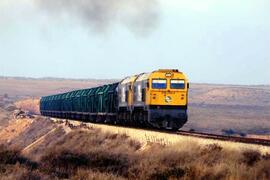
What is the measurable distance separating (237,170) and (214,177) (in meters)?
0.69

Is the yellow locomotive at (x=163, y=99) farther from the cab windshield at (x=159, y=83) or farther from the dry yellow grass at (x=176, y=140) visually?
the dry yellow grass at (x=176, y=140)

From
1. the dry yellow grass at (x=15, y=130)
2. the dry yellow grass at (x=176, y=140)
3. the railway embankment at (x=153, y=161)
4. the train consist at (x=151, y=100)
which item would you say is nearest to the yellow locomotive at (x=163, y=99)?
the train consist at (x=151, y=100)

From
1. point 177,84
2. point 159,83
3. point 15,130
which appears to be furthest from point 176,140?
point 15,130

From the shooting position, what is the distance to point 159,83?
33062 mm

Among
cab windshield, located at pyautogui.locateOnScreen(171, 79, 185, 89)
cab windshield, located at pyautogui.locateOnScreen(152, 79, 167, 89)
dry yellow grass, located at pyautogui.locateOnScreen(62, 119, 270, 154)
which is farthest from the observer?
cab windshield, located at pyautogui.locateOnScreen(171, 79, 185, 89)

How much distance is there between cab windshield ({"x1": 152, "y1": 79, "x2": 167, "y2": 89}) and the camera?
32.9 meters

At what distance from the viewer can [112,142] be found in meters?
32.8

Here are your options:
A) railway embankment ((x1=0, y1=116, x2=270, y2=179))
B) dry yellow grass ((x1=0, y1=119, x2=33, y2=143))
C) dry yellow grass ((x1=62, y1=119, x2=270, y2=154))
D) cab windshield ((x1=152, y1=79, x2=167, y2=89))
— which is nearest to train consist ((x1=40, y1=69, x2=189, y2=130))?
cab windshield ((x1=152, y1=79, x2=167, y2=89))

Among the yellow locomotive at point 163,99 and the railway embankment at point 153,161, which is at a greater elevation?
the yellow locomotive at point 163,99

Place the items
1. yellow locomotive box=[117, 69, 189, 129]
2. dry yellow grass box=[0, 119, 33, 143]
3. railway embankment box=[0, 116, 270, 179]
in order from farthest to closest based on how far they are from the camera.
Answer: dry yellow grass box=[0, 119, 33, 143], yellow locomotive box=[117, 69, 189, 129], railway embankment box=[0, 116, 270, 179]

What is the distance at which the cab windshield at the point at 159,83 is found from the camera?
32875 mm

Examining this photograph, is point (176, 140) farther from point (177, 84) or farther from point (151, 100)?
point (177, 84)

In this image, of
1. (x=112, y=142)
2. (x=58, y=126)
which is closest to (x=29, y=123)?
(x=58, y=126)

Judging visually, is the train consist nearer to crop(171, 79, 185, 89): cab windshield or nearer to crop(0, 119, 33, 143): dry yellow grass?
crop(171, 79, 185, 89): cab windshield
